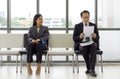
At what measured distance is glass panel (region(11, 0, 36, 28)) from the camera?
21.4ft

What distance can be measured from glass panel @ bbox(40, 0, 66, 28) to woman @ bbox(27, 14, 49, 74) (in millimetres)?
1091

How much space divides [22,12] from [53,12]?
0.79 metres

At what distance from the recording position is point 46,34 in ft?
18.0

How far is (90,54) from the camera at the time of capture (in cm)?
507

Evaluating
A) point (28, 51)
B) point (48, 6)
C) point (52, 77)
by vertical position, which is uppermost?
point (48, 6)

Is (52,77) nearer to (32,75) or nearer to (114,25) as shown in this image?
(32,75)

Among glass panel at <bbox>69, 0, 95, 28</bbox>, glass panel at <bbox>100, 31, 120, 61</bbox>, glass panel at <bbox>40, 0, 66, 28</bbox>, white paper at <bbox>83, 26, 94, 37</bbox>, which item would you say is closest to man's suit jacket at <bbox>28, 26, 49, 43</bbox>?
white paper at <bbox>83, 26, 94, 37</bbox>

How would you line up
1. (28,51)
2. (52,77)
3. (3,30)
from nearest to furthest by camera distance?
(52,77) < (28,51) < (3,30)

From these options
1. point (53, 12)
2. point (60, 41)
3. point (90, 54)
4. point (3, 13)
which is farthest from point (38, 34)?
point (3, 13)

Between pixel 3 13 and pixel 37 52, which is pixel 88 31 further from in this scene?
pixel 3 13

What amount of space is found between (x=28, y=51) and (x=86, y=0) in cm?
227

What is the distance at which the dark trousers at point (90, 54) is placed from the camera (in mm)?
4968

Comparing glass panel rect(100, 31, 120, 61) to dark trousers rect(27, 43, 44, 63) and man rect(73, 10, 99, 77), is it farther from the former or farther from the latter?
dark trousers rect(27, 43, 44, 63)

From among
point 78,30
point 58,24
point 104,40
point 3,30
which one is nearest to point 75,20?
point 58,24
